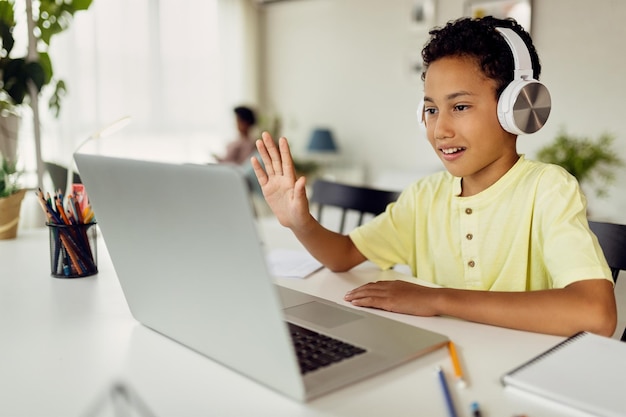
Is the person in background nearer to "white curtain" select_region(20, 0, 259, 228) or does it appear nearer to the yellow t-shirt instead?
"white curtain" select_region(20, 0, 259, 228)

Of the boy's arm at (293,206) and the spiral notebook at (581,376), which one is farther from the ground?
the boy's arm at (293,206)

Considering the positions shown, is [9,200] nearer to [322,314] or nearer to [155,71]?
[322,314]

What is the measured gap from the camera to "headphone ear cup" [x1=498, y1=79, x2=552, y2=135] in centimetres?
100

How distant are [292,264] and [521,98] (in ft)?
1.77

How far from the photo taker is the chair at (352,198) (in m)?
1.53

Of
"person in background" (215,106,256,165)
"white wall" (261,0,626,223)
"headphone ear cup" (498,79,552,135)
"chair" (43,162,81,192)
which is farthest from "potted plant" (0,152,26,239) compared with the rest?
"person in background" (215,106,256,165)

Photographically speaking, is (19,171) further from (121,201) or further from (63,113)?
(63,113)

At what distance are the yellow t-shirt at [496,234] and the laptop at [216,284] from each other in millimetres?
309

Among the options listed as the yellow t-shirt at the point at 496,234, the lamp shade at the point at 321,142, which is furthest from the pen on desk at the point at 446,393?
the lamp shade at the point at 321,142

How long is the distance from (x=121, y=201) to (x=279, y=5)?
4.85 meters

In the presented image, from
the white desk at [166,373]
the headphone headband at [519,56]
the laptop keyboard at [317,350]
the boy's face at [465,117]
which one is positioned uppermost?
the headphone headband at [519,56]

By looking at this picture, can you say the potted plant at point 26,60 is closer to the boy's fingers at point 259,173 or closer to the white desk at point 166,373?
the boy's fingers at point 259,173

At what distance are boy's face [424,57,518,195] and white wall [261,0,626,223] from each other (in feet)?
7.87

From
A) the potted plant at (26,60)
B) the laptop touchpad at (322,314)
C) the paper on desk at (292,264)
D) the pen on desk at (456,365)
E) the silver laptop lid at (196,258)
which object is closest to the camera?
the silver laptop lid at (196,258)
